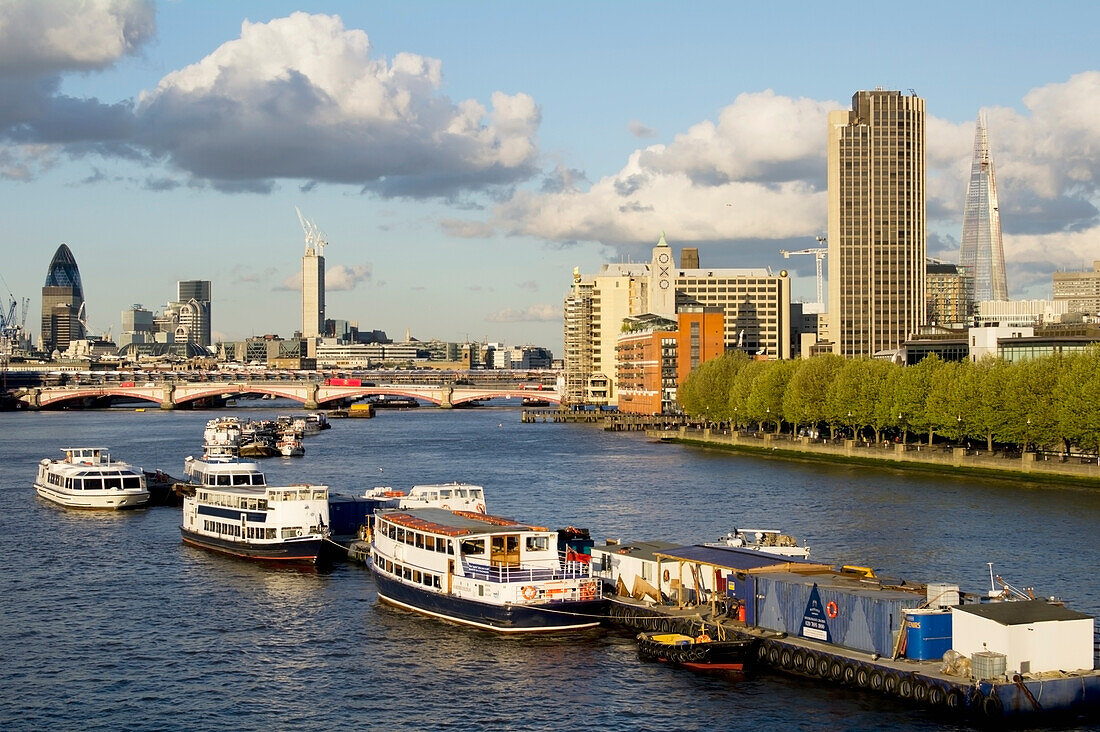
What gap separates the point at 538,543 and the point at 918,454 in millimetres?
58570

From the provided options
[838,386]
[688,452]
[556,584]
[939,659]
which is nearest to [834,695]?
[939,659]

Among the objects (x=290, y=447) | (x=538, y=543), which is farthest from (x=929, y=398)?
(x=538, y=543)

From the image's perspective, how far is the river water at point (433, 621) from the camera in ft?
114

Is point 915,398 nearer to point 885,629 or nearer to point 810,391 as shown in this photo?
point 810,391

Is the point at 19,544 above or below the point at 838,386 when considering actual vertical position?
below

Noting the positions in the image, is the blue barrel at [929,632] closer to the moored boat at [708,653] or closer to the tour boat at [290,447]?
the moored boat at [708,653]

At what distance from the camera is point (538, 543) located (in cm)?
4422

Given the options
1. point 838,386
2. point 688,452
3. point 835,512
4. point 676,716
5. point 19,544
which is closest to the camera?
point 676,716

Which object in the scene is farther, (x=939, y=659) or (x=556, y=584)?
(x=556, y=584)

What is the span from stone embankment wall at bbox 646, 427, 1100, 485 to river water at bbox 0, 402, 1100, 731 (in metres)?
3.22

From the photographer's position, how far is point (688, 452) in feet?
399

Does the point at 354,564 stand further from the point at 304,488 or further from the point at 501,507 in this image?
the point at 501,507

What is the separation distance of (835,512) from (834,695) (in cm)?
3620

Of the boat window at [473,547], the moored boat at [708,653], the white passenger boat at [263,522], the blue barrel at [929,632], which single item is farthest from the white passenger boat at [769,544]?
the white passenger boat at [263,522]
